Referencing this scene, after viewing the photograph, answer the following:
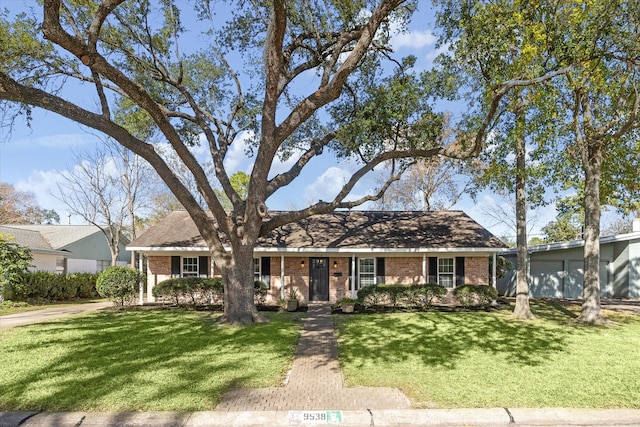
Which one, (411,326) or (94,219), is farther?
(94,219)

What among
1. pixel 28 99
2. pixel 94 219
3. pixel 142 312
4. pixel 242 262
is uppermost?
pixel 28 99

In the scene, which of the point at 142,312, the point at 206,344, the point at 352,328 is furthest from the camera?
the point at 142,312

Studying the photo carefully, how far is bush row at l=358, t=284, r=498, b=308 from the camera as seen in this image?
544 inches

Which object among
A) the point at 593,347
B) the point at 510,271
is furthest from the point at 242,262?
the point at 510,271

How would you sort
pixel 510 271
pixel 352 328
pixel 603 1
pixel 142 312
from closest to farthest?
pixel 603 1 < pixel 352 328 < pixel 142 312 < pixel 510 271

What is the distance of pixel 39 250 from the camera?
19609 mm

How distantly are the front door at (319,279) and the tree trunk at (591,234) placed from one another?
889 centimetres

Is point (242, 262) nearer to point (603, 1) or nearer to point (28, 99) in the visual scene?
point (28, 99)

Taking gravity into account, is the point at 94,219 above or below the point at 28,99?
below

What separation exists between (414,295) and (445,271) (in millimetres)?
2839

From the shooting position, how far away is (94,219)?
24.7 meters

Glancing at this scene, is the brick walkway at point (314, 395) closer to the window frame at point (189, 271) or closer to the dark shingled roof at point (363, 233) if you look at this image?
the dark shingled roof at point (363, 233)

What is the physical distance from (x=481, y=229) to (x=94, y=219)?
23.3 m

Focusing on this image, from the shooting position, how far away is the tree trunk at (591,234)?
11289 millimetres
